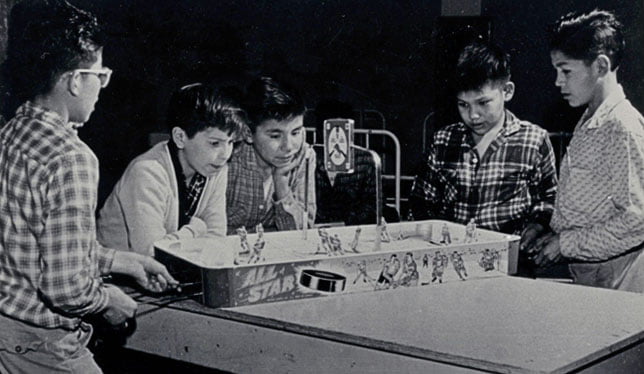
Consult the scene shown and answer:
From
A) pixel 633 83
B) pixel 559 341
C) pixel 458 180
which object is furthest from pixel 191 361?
pixel 633 83

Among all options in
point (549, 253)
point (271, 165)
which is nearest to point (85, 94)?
point (271, 165)

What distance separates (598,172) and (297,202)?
0.94m

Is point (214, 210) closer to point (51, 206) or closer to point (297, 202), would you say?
point (297, 202)

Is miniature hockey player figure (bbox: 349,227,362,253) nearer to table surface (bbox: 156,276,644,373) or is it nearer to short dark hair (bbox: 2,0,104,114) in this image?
table surface (bbox: 156,276,644,373)

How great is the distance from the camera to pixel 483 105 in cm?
267

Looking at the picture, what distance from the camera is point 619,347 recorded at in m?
1.54

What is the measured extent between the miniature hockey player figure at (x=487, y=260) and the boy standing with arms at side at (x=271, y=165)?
2.30 feet

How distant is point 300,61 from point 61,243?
5.69 meters

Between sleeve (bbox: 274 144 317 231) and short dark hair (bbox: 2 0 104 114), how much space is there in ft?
3.48

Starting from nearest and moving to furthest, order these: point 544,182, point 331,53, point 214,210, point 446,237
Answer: point 446,237 → point 214,210 → point 544,182 → point 331,53

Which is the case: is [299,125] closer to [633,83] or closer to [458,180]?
[458,180]

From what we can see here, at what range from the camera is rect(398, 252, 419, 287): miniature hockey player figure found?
6.35ft

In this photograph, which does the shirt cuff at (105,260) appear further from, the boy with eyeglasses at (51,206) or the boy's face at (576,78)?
the boy's face at (576,78)

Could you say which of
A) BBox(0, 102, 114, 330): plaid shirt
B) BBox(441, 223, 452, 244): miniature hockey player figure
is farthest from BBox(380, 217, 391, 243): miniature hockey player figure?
BBox(0, 102, 114, 330): plaid shirt
